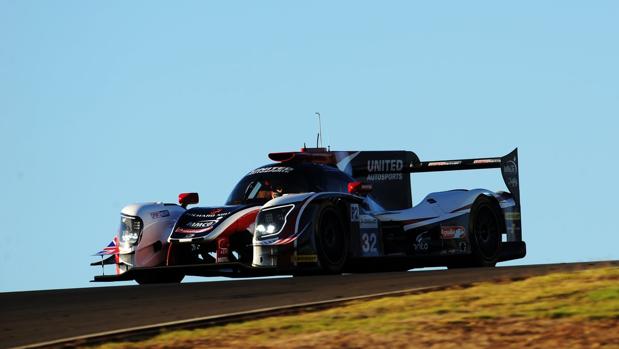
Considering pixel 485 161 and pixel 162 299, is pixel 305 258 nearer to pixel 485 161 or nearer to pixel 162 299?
pixel 162 299

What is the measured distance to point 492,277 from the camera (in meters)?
11.9

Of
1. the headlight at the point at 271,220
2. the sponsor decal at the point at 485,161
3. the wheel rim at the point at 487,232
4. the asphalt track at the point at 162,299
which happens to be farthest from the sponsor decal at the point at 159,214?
the sponsor decal at the point at 485,161

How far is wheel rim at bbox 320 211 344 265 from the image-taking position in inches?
617

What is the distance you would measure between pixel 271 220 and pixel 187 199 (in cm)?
291

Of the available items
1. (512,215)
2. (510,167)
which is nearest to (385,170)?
(510,167)

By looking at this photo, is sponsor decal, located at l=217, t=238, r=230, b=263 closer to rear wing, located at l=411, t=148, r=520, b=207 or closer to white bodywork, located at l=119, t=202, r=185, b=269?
Answer: white bodywork, located at l=119, t=202, r=185, b=269

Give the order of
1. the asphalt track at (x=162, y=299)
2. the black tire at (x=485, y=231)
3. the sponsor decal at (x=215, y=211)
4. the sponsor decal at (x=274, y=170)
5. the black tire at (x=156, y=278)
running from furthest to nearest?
the black tire at (x=485, y=231)
the sponsor decal at (x=274, y=170)
the black tire at (x=156, y=278)
the sponsor decal at (x=215, y=211)
the asphalt track at (x=162, y=299)

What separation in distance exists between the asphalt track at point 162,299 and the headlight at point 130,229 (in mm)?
2908

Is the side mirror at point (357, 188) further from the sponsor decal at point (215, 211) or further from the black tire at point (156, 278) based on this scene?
the black tire at point (156, 278)

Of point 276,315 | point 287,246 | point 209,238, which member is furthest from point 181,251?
point 276,315

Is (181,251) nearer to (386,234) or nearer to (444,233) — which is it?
(386,234)

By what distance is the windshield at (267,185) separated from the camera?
Answer: 56.2 feet

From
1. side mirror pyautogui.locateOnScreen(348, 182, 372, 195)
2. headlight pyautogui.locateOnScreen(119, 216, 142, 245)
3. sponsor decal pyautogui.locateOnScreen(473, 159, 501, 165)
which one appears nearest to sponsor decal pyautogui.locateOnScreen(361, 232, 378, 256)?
side mirror pyautogui.locateOnScreen(348, 182, 372, 195)

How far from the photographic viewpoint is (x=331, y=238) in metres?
15.9
